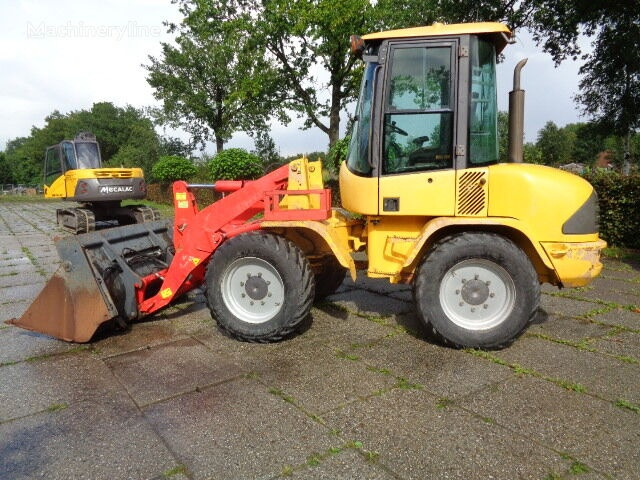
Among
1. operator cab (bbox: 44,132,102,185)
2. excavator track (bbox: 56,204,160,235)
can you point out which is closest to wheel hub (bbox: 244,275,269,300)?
excavator track (bbox: 56,204,160,235)

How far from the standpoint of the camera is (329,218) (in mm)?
4707

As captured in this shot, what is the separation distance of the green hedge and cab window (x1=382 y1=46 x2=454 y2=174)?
22.2 feet

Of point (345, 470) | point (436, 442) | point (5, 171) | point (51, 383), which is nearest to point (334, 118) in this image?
point (51, 383)

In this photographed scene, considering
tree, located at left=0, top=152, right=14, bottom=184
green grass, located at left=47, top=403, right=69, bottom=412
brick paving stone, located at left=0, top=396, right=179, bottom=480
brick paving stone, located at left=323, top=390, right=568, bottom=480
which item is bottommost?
brick paving stone, located at left=323, top=390, right=568, bottom=480

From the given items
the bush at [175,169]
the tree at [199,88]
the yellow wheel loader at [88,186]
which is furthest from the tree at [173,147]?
the yellow wheel loader at [88,186]

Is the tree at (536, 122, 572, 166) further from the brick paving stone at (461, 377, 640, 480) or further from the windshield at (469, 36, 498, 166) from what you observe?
the brick paving stone at (461, 377, 640, 480)

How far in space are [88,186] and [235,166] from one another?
6752 mm

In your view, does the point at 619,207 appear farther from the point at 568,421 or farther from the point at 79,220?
the point at 79,220

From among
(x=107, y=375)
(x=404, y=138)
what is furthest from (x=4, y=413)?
(x=404, y=138)

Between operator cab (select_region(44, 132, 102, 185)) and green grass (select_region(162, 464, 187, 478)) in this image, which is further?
operator cab (select_region(44, 132, 102, 185))

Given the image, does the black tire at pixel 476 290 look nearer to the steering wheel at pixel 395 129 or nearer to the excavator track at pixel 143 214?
the steering wheel at pixel 395 129

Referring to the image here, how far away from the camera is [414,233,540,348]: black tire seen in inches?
160

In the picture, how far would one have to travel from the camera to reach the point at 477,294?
422 centimetres

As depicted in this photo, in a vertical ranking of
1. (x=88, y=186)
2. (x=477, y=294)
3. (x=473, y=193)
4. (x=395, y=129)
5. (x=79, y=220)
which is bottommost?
(x=477, y=294)
